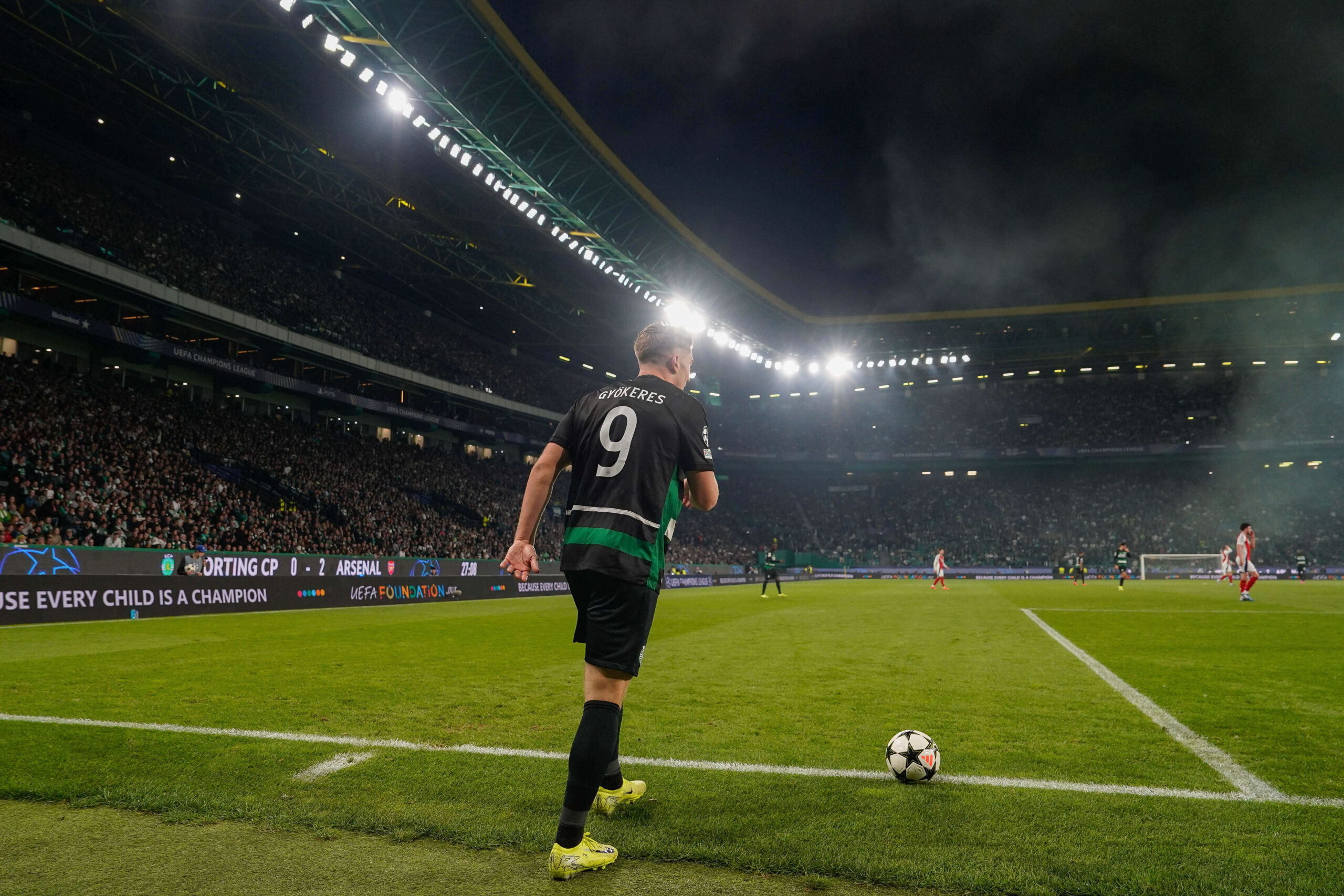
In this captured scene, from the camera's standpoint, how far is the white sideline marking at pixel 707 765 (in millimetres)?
3924

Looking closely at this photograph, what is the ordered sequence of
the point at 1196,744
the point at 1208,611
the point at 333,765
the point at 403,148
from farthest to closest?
the point at 403,148
the point at 1208,611
the point at 1196,744
the point at 333,765

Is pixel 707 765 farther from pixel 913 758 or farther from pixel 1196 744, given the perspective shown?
pixel 1196 744

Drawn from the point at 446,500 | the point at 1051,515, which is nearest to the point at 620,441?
the point at 446,500

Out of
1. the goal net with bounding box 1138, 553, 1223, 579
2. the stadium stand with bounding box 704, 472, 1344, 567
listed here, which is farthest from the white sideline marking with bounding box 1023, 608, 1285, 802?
the stadium stand with bounding box 704, 472, 1344, 567

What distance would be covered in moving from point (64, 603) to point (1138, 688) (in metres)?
18.1

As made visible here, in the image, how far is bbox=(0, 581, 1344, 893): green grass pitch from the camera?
3.22 metres

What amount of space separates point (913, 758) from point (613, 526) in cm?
231

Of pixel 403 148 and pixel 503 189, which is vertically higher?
pixel 403 148

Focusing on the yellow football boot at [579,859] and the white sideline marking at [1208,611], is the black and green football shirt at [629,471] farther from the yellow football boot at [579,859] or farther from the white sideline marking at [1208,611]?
the white sideline marking at [1208,611]

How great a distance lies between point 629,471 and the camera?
3.51 m

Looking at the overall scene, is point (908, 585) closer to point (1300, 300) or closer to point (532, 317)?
point (532, 317)

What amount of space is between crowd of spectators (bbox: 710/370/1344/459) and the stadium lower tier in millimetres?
3701

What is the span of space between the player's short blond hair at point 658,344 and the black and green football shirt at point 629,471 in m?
0.14

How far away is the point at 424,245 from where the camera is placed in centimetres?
3647
